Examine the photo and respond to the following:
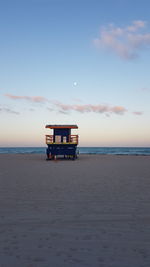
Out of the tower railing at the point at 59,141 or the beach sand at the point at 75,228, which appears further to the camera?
the tower railing at the point at 59,141

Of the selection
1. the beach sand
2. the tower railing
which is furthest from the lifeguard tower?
the beach sand

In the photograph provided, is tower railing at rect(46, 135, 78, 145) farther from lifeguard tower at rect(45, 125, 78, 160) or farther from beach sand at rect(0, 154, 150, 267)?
beach sand at rect(0, 154, 150, 267)

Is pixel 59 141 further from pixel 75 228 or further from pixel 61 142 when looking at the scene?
pixel 75 228

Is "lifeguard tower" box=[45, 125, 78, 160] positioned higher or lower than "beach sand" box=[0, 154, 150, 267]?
higher

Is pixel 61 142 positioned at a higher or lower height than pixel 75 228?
higher

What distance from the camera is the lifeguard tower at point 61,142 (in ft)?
87.9

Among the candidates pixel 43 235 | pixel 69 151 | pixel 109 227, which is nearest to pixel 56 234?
pixel 43 235

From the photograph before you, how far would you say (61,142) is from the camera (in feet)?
88.1

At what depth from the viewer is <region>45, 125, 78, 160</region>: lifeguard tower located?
87.9 ft

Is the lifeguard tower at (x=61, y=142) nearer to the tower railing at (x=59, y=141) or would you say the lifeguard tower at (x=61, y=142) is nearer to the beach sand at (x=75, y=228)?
the tower railing at (x=59, y=141)

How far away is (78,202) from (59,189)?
2.34 meters

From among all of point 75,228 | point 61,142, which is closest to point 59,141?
point 61,142

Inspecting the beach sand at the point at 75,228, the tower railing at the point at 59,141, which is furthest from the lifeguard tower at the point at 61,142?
the beach sand at the point at 75,228

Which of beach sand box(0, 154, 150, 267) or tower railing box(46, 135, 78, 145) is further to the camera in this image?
tower railing box(46, 135, 78, 145)
